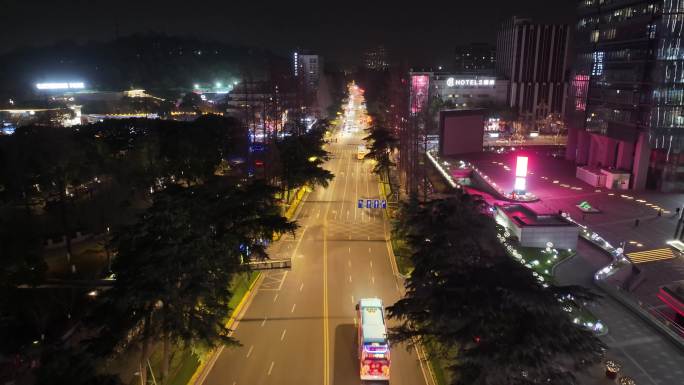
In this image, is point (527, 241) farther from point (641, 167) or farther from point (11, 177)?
point (11, 177)

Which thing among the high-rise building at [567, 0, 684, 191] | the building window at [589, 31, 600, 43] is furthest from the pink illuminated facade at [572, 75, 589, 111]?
the building window at [589, 31, 600, 43]

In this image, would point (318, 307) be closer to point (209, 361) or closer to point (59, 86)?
point (209, 361)

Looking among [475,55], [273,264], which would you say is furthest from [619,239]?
[475,55]

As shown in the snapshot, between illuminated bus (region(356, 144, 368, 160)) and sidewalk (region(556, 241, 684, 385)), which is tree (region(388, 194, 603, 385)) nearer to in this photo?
sidewalk (region(556, 241, 684, 385))

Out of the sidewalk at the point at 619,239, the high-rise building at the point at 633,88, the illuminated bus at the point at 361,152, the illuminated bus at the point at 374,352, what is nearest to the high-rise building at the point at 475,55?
the illuminated bus at the point at 361,152

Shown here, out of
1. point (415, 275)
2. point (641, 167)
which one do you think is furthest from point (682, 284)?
point (641, 167)

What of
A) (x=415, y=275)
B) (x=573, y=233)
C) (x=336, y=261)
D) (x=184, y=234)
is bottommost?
(x=336, y=261)

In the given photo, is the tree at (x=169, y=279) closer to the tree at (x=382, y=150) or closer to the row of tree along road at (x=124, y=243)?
the row of tree along road at (x=124, y=243)
